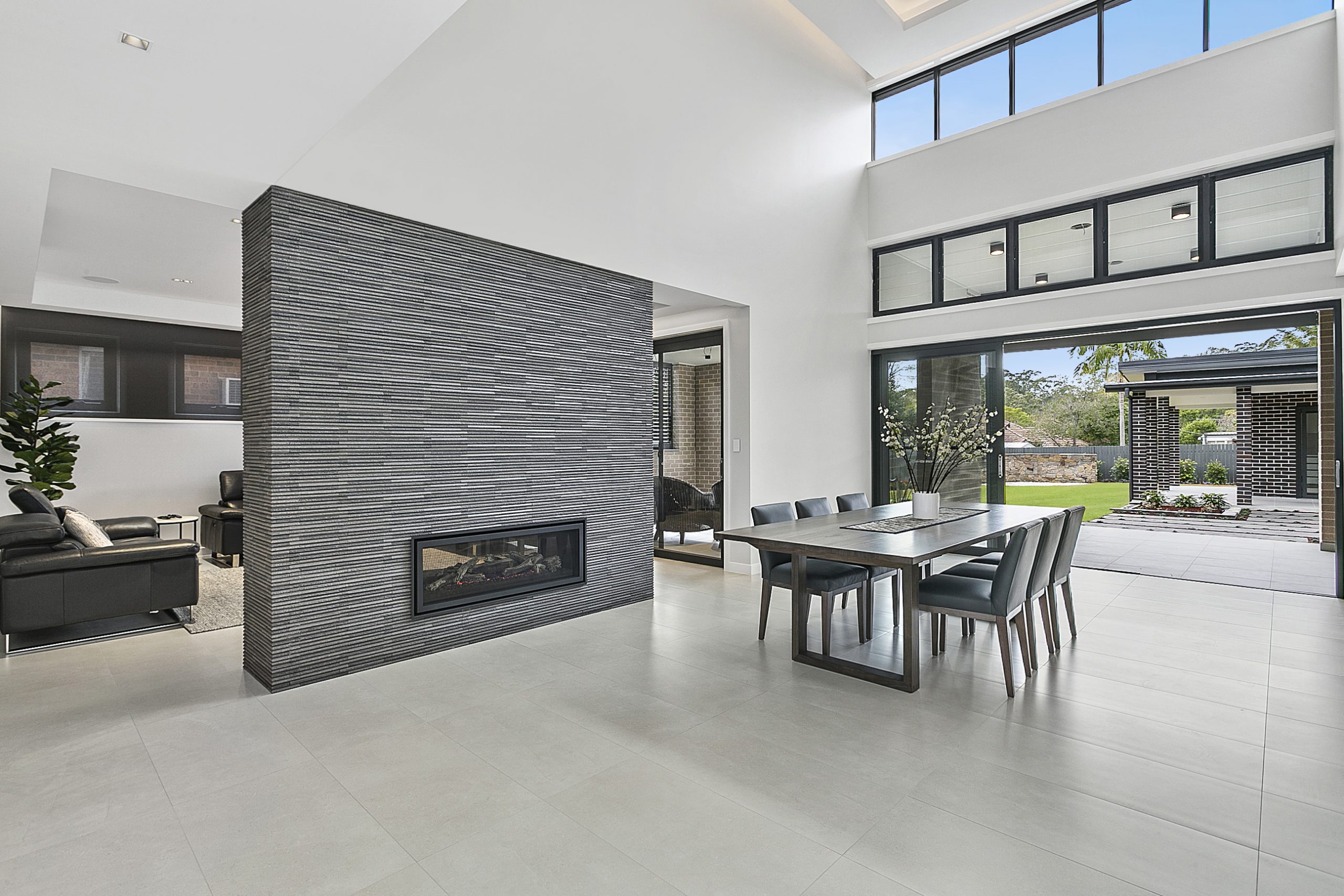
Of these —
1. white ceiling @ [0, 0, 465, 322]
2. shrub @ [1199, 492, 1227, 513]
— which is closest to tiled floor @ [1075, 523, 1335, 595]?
shrub @ [1199, 492, 1227, 513]

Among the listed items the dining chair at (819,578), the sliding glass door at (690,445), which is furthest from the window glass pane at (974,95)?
the dining chair at (819,578)

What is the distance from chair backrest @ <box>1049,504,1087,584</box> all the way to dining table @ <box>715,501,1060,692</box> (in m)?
0.23

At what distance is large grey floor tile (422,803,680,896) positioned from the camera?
1803 mm

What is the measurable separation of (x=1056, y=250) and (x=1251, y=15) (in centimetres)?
225

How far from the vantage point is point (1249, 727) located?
2791mm

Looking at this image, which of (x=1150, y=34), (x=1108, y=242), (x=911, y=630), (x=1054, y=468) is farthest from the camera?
(x=1054, y=468)

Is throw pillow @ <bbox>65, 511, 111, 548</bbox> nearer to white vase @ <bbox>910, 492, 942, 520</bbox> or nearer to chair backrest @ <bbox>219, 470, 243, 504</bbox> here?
chair backrest @ <bbox>219, 470, 243, 504</bbox>

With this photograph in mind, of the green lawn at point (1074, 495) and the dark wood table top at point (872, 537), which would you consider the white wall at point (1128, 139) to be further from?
the green lawn at point (1074, 495)

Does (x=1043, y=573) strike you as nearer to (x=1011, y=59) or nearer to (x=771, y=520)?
(x=771, y=520)

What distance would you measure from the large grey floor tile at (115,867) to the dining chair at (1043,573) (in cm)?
364

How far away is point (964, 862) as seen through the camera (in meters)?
1.90

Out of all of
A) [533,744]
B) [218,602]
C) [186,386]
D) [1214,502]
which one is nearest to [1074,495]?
[1214,502]

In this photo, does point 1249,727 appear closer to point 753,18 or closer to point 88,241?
point 753,18

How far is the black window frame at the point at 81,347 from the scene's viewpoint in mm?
6039
